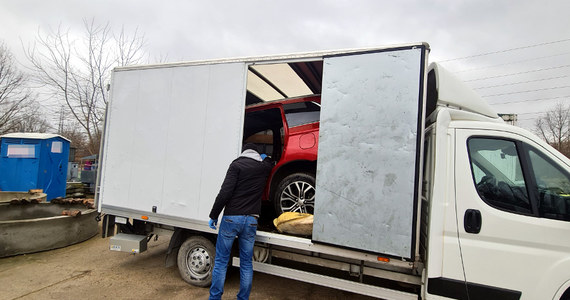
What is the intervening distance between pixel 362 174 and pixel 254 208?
1326 mm

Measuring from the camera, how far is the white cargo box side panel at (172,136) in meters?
3.61

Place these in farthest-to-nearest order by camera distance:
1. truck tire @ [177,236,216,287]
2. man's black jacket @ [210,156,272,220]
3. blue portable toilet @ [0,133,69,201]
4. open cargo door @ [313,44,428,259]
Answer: blue portable toilet @ [0,133,69,201] < truck tire @ [177,236,216,287] < man's black jacket @ [210,156,272,220] < open cargo door @ [313,44,428,259]

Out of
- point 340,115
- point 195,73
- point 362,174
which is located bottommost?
point 362,174

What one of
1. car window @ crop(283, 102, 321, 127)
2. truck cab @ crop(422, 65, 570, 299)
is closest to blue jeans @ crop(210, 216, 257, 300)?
car window @ crop(283, 102, 321, 127)

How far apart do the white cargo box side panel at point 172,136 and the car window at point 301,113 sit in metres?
1.01

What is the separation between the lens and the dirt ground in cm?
387

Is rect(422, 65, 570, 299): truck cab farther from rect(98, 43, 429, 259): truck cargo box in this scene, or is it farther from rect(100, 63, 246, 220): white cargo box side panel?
rect(100, 63, 246, 220): white cargo box side panel

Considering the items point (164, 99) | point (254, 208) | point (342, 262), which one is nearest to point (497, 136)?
point (342, 262)

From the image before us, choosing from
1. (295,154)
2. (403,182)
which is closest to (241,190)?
(295,154)

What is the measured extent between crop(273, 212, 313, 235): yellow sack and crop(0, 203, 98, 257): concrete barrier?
483cm

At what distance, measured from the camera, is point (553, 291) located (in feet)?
7.96

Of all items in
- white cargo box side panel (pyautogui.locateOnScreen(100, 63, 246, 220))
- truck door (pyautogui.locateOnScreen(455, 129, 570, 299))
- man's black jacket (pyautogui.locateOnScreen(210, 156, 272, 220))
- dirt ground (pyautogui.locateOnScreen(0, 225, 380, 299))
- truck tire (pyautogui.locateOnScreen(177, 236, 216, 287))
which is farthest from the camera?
truck tire (pyautogui.locateOnScreen(177, 236, 216, 287))

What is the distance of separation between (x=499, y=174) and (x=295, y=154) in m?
2.33

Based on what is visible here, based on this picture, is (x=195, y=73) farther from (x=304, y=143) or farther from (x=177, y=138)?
(x=304, y=143)
